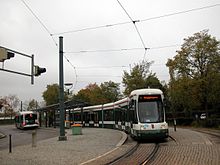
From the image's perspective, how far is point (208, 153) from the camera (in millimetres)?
15742

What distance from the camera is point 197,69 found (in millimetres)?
48312

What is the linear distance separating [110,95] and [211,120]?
5442 cm

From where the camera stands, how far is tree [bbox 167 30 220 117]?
46000mm

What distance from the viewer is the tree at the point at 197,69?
151ft

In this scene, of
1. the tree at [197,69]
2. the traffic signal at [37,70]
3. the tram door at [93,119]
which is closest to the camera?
the traffic signal at [37,70]

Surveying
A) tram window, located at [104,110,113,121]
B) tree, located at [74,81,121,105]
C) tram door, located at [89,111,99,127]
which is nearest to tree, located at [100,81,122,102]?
tree, located at [74,81,121,105]

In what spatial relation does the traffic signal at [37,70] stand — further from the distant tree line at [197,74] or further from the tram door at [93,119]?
the tram door at [93,119]

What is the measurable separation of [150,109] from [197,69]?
2678cm

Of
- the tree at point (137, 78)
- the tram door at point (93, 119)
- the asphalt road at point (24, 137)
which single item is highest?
the tree at point (137, 78)

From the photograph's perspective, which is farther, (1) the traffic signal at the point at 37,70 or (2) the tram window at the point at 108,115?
(2) the tram window at the point at 108,115

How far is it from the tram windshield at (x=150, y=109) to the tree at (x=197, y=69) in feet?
78.4

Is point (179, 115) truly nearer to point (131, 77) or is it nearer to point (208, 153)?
point (131, 77)

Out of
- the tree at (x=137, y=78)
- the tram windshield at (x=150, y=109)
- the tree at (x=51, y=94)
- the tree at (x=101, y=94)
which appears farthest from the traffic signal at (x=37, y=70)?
the tree at (x=51, y=94)

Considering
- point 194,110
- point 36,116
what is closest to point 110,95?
point 36,116
